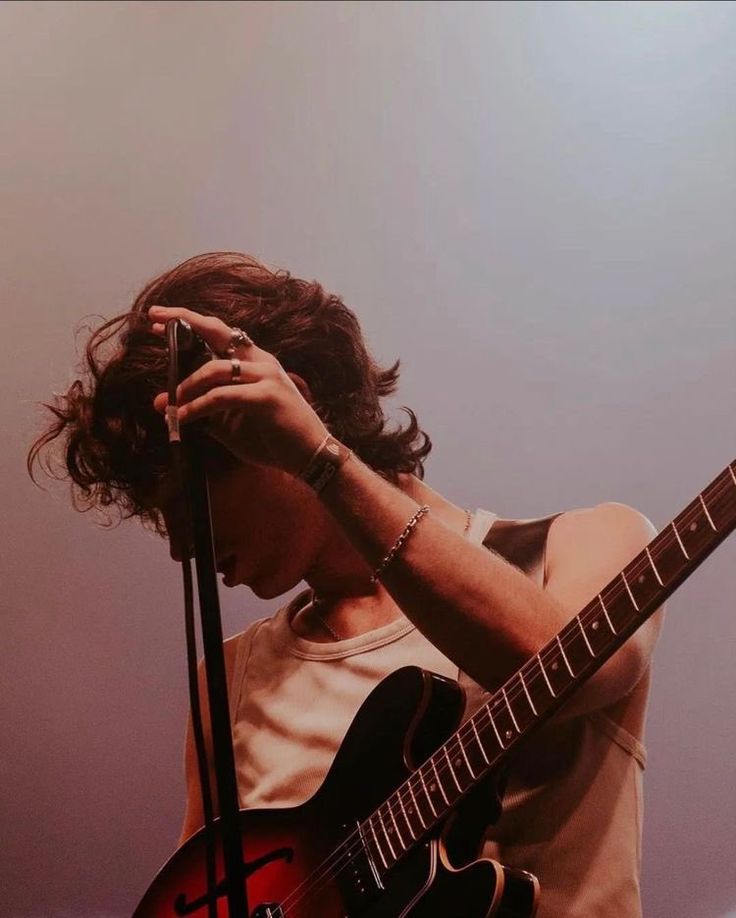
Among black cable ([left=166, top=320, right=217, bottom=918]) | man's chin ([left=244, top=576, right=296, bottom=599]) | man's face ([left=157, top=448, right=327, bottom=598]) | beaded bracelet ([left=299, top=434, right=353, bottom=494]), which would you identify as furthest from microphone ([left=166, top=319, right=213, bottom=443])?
man's chin ([left=244, top=576, right=296, bottom=599])

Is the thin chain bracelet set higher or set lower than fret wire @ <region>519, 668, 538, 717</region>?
higher

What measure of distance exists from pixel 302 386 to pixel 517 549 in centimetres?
30

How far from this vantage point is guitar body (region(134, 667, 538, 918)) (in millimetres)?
713

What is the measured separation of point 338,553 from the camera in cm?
106

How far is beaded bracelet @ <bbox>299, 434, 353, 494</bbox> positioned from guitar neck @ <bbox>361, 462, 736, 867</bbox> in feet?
0.65

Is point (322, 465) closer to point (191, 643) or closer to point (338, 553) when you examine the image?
point (191, 643)

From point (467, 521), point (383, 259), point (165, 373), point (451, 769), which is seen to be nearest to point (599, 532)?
point (467, 521)

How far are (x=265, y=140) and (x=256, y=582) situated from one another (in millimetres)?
622

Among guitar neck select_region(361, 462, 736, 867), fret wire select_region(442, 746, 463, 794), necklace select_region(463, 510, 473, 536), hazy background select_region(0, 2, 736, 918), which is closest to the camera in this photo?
guitar neck select_region(361, 462, 736, 867)

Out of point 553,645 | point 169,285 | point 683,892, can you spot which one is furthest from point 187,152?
point 683,892

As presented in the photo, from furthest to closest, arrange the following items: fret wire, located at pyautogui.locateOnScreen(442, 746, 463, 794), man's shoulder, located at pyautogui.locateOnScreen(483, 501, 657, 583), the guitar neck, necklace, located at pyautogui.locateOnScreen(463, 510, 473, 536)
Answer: necklace, located at pyautogui.locateOnScreen(463, 510, 473, 536) → man's shoulder, located at pyautogui.locateOnScreen(483, 501, 657, 583) → fret wire, located at pyautogui.locateOnScreen(442, 746, 463, 794) → the guitar neck

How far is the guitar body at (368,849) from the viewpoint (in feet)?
2.34

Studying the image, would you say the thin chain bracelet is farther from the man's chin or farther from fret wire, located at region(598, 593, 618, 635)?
the man's chin

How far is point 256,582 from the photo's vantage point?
1062 mm
